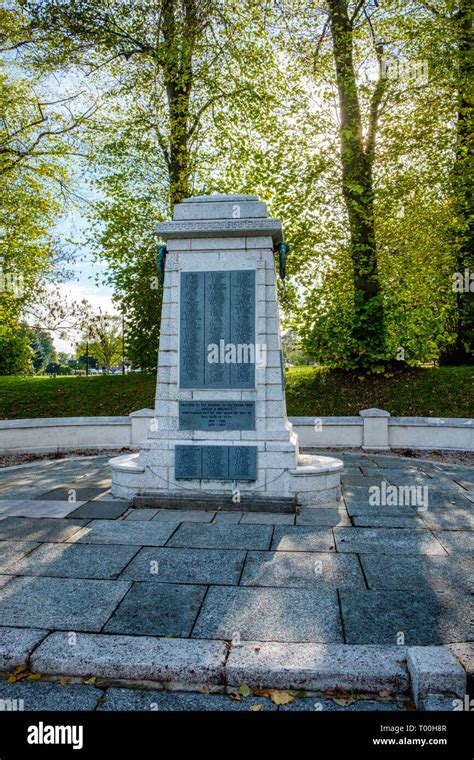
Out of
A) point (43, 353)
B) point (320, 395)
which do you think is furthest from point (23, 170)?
point (43, 353)

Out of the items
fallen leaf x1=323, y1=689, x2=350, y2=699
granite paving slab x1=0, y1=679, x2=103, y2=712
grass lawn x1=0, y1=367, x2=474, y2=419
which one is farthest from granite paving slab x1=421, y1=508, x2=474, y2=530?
grass lawn x1=0, y1=367, x2=474, y2=419

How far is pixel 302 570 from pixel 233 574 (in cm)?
73

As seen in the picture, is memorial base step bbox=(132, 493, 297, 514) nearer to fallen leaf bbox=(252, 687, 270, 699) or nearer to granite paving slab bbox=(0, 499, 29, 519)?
granite paving slab bbox=(0, 499, 29, 519)

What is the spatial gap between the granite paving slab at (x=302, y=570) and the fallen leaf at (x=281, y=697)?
4.92 ft

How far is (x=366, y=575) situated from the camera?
5.17m

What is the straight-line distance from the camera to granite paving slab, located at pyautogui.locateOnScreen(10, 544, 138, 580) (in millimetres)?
5246

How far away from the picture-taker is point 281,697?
3.40 m

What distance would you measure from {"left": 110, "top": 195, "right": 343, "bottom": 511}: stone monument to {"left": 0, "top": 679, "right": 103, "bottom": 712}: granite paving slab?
403 centimetres

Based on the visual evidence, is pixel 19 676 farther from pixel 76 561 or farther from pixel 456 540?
pixel 456 540

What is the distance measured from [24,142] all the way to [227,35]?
27.8 ft

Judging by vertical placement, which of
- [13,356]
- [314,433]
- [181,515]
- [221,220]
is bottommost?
[181,515]

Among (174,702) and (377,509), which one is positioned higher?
(377,509)

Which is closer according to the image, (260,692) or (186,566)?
(260,692)
